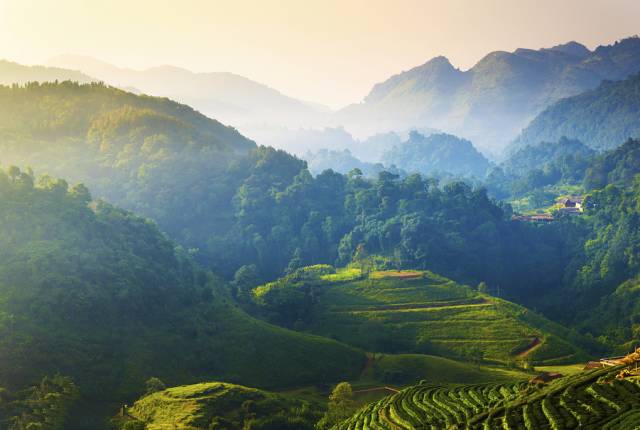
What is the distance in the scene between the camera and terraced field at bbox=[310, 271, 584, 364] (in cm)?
6094

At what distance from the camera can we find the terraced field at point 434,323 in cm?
6094

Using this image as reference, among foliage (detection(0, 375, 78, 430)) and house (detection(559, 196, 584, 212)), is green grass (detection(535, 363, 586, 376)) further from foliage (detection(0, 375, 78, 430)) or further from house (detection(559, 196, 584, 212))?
house (detection(559, 196, 584, 212))

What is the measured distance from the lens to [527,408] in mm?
25703

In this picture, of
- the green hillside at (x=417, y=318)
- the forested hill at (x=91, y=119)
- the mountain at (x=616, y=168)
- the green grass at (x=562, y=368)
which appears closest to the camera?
the green grass at (x=562, y=368)

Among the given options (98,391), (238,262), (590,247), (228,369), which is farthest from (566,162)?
(98,391)

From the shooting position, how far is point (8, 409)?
40031mm

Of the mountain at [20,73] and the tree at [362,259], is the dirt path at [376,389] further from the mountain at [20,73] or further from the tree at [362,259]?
the mountain at [20,73]

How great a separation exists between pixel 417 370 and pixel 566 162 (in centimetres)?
10747

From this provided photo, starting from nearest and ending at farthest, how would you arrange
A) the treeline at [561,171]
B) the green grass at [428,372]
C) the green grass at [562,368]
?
the green grass at [428,372], the green grass at [562,368], the treeline at [561,171]

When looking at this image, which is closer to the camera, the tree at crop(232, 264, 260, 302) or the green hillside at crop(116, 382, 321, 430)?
the green hillside at crop(116, 382, 321, 430)

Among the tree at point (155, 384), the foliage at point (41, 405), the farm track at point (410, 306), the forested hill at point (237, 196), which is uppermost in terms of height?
the forested hill at point (237, 196)

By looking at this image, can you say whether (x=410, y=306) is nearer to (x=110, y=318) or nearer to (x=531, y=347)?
(x=531, y=347)

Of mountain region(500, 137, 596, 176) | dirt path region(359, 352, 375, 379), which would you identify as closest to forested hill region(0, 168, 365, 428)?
dirt path region(359, 352, 375, 379)

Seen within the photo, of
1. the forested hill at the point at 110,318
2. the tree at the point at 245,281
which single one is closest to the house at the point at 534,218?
the tree at the point at 245,281
